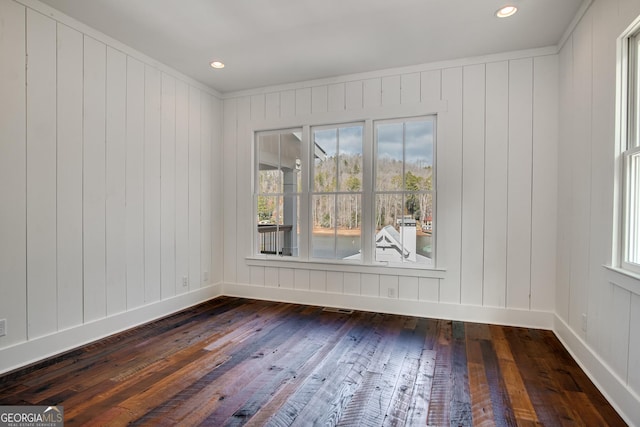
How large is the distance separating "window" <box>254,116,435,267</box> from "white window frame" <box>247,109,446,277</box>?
0.04 feet

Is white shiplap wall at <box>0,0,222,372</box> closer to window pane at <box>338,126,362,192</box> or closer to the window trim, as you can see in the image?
the window trim

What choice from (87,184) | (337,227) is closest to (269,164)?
(337,227)

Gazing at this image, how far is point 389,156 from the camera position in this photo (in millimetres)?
3826

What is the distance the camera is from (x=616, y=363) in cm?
197

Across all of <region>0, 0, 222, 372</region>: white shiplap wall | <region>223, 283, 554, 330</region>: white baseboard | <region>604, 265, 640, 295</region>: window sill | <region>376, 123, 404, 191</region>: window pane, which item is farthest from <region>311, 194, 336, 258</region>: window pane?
<region>604, 265, 640, 295</region>: window sill

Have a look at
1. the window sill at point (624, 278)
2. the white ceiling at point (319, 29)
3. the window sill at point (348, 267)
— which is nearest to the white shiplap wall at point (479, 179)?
the window sill at point (348, 267)

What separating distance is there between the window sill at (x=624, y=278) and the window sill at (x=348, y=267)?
5.14 feet

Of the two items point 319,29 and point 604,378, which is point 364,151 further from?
point 604,378

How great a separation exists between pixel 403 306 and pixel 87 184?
3.39 metres

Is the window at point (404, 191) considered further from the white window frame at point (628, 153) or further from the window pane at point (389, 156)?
the white window frame at point (628, 153)

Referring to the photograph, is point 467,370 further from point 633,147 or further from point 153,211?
point 153,211

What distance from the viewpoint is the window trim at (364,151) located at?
360 cm

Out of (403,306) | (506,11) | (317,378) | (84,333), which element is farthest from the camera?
(403,306)

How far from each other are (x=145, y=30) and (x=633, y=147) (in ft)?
12.6
